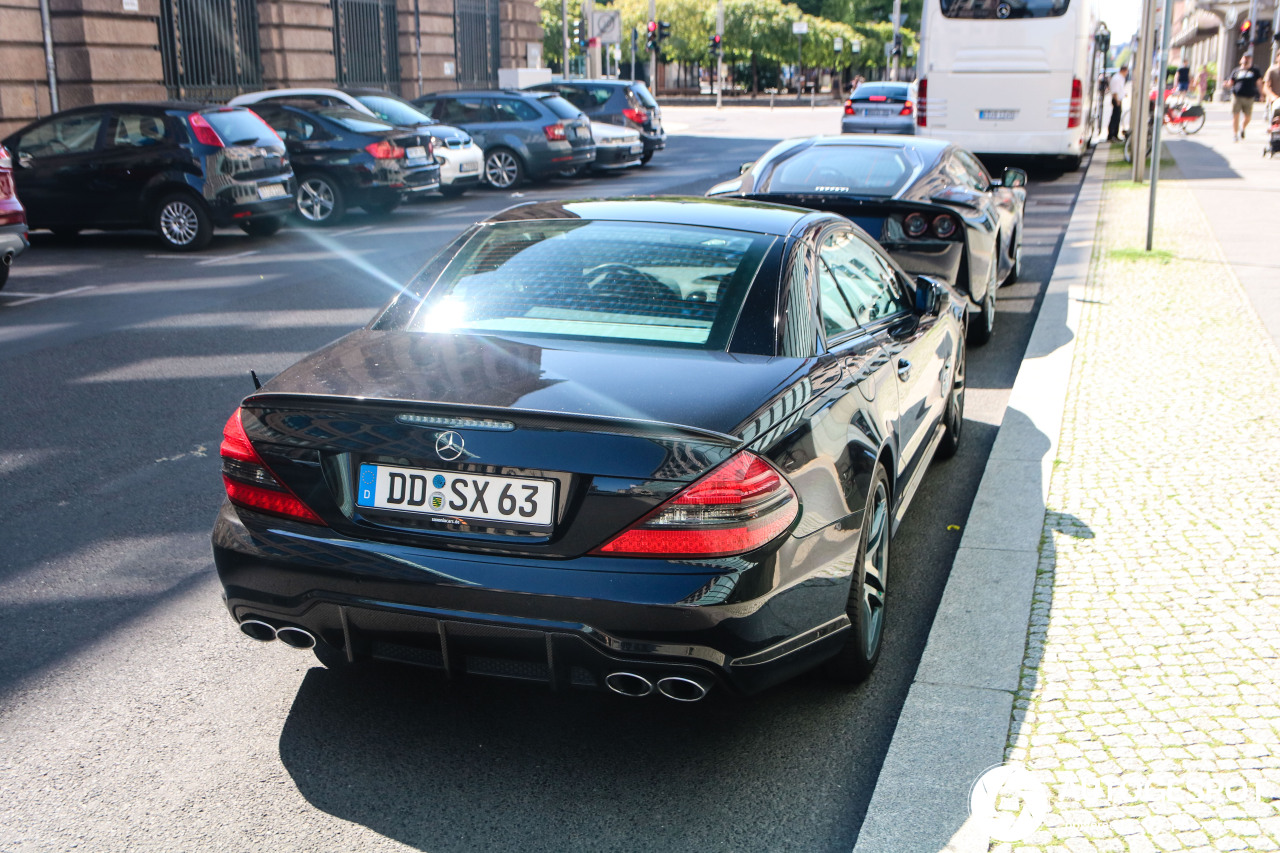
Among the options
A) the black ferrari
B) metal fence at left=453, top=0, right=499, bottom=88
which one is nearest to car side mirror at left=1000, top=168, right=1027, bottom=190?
the black ferrari

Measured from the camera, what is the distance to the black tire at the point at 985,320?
914 centimetres

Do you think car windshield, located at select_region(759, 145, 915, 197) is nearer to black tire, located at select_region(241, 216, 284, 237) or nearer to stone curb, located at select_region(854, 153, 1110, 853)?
stone curb, located at select_region(854, 153, 1110, 853)

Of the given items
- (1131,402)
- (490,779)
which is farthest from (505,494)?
(1131,402)

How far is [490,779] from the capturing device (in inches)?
135

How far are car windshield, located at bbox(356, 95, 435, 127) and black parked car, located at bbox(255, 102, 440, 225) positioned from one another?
70.0 inches

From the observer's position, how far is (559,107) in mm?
22375

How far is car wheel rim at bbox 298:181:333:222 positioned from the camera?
17078 millimetres

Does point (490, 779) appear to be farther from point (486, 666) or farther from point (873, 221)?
point (873, 221)

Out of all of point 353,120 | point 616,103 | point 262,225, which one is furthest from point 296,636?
point 616,103

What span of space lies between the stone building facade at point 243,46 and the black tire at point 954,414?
1949 centimetres

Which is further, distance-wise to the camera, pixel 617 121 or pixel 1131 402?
pixel 617 121

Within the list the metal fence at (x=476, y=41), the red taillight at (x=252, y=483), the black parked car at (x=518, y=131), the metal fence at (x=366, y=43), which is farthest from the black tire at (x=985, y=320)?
the metal fence at (x=476, y=41)

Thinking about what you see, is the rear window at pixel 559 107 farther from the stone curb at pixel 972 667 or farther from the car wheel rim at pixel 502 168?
the stone curb at pixel 972 667

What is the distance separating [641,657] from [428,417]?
2.54 feet
